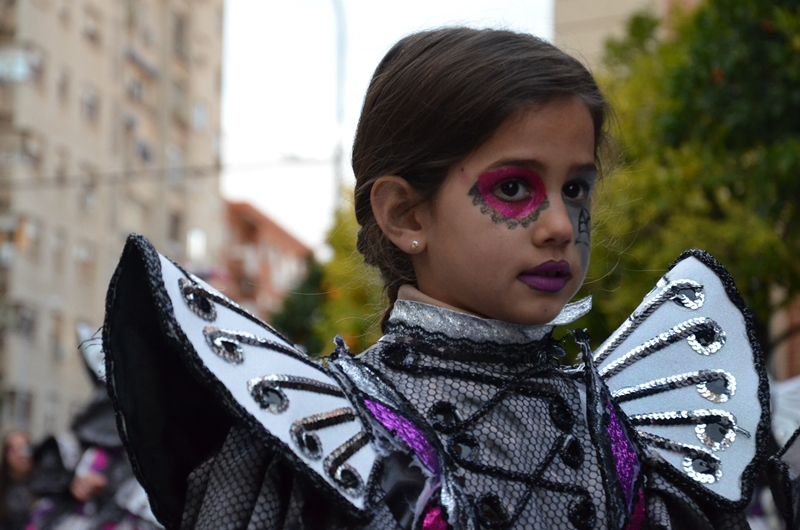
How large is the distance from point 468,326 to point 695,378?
492 millimetres

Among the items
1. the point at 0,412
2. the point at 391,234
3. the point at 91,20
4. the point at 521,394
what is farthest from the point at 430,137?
the point at 91,20

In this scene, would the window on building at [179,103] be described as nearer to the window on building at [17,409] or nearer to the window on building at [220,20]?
the window on building at [220,20]

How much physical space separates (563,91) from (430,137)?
0.26m

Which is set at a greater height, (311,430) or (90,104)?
(311,430)

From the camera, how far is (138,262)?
87.1 inches

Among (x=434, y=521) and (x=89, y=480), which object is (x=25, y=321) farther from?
(x=434, y=521)

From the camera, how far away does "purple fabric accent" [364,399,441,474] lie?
224 centimetres

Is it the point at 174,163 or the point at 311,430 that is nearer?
the point at 311,430

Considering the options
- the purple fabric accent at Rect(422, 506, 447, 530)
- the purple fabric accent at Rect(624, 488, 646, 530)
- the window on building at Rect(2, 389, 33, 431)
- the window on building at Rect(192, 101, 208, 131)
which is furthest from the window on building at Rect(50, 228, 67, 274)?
the purple fabric accent at Rect(422, 506, 447, 530)

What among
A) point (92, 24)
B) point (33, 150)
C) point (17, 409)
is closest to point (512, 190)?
point (33, 150)

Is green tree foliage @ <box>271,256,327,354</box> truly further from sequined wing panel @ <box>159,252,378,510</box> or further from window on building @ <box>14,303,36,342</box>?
sequined wing panel @ <box>159,252,378,510</box>

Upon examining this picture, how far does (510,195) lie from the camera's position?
7.76 ft

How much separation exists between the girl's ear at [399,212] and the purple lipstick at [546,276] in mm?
228

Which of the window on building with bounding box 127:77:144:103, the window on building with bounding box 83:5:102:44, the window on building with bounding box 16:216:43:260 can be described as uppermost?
the window on building with bounding box 83:5:102:44
